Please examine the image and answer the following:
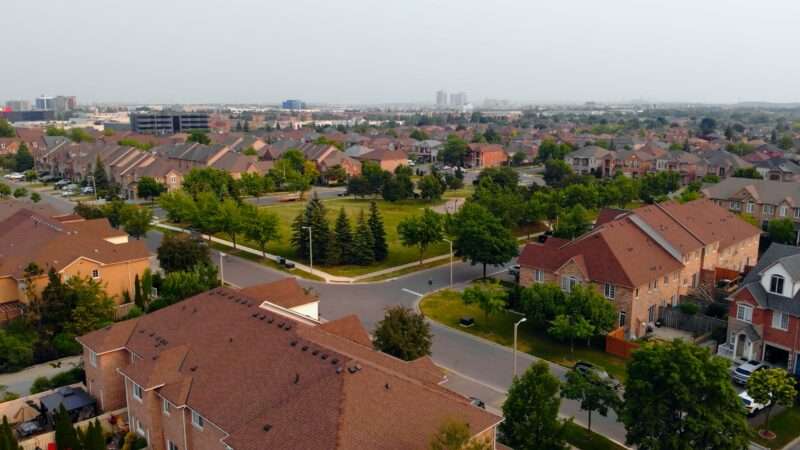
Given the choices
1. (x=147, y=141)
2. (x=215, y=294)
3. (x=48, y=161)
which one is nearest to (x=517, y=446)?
(x=215, y=294)

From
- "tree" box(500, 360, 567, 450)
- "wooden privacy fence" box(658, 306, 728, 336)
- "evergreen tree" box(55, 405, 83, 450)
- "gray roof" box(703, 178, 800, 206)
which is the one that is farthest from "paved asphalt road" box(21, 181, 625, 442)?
"gray roof" box(703, 178, 800, 206)

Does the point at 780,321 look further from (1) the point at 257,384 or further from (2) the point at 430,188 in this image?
(2) the point at 430,188

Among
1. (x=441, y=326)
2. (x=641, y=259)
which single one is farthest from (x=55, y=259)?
(x=641, y=259)

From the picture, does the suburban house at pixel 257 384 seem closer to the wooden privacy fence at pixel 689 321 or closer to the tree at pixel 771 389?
the tree at pixel 771 389

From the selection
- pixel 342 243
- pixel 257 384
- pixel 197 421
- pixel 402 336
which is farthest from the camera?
pixel 342 243

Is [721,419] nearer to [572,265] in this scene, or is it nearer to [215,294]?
[572,265]

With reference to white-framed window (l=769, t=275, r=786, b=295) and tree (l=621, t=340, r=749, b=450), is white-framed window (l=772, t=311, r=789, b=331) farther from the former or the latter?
tree (l=621, t=340, r=749, b=450)

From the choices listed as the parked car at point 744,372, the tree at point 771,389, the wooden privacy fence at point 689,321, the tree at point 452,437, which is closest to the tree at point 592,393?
the tree at point 771,389
